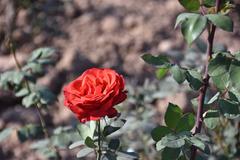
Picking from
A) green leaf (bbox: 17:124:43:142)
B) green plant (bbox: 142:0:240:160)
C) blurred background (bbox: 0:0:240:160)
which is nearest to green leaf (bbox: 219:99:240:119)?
green plant (bbox: 142:0:240:160)

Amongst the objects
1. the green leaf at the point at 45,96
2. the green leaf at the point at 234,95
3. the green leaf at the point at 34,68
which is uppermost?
the green leaf at the point at 234,95

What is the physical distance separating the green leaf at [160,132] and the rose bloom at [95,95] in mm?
127

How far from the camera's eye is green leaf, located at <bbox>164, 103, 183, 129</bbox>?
5.03 feet

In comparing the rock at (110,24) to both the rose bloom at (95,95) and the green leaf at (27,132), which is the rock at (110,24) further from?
the rose bloom at (95,95)

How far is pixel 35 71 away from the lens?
2.20 m

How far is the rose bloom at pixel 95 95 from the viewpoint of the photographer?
1.41m

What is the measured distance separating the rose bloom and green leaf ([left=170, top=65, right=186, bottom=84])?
5.3 inches

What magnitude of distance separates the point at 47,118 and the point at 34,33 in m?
0.73

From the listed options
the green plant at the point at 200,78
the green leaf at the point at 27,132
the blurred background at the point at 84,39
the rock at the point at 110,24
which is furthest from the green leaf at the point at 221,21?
the rock at the point at 110,24

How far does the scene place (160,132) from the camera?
1.53 meters

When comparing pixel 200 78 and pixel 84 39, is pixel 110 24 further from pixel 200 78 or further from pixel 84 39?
pixel 200 78

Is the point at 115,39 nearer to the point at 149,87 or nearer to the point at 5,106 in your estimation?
the point at 5,106

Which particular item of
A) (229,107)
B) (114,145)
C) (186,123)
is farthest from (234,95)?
(114,145)

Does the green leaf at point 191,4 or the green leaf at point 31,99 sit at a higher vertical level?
the green leaf at point 191,4
